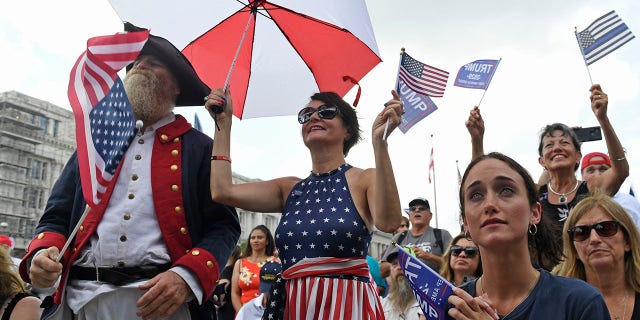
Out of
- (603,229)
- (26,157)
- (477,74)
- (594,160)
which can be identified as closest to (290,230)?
(603,229)

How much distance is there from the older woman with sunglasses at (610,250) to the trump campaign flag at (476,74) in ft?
6.76

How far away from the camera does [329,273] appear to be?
2887 mm

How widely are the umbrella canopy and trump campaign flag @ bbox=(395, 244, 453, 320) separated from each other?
1.98 metres

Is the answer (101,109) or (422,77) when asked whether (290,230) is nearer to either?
(101,109)

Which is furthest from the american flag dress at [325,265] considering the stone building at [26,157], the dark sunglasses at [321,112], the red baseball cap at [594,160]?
the stone building at [26,157]

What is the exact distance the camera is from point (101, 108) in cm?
270

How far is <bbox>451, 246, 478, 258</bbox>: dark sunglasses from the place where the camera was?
532 centimetres

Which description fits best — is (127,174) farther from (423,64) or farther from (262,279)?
(262,279)

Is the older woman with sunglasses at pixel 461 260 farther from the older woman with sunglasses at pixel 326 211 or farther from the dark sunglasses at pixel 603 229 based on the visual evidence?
the older woman with sunglasses at pixel 326 211

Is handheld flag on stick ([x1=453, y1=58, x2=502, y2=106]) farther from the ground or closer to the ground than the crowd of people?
farther from the ground

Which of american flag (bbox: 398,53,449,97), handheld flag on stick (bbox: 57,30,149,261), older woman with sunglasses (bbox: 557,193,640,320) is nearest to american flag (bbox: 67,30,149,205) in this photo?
handheld flag on stick (bbox: 57,30,149,261)

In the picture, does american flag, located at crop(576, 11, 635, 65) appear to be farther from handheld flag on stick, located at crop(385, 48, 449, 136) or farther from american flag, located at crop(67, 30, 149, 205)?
american flag, located at crop(67, 30, 149, 205)

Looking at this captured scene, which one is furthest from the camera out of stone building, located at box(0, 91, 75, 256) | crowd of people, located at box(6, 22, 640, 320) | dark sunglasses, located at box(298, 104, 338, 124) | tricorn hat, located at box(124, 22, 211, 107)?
stone building, located at box(0, 91, 75, 256)

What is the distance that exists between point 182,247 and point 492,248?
1.52 metres
